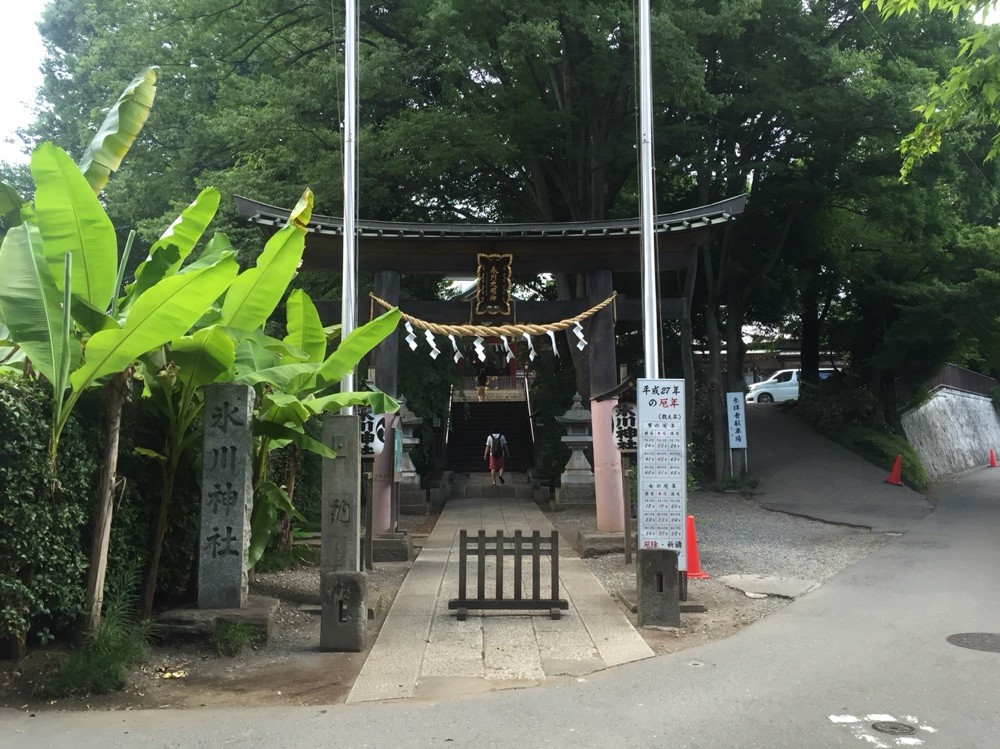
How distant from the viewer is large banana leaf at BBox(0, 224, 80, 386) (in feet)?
22.4

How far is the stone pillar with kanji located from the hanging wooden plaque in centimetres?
752

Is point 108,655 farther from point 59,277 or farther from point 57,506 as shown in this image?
point 59,277

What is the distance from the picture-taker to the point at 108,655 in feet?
22.4

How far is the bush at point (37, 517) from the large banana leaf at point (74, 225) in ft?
3.13

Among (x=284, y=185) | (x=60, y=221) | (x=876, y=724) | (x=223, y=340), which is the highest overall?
(x=284, y=185)

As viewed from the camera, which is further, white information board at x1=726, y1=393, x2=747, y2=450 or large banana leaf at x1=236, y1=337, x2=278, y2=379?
white information board at x1=726, y1=393, x2=747, y2=450

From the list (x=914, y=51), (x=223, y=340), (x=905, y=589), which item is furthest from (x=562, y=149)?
(x=223, y=340)

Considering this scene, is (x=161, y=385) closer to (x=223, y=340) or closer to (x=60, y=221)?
(x=223, y=340)

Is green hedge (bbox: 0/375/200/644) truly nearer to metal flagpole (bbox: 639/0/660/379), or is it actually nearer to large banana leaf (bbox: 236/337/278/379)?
large banana leaf (bbox: 236/337/278/379)

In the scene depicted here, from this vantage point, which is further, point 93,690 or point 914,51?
point 914,51

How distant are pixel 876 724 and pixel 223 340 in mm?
6006

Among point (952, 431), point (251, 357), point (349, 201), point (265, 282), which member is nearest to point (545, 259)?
point (349, 201)

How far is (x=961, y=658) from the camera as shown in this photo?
25.1 feet

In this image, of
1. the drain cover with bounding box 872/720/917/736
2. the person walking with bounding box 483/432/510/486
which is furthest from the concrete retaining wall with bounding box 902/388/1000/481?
the drain cover with bounding box 872/720/917/736
